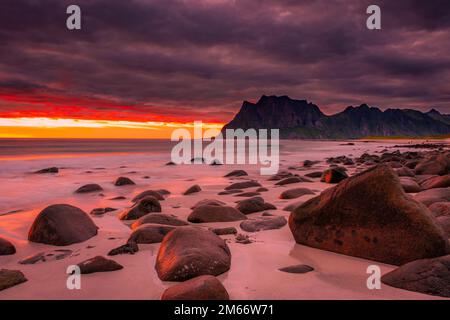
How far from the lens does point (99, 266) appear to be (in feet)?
13.8

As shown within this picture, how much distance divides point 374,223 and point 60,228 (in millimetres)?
5019

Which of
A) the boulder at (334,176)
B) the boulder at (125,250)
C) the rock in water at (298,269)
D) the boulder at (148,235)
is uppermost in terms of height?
the boulder at (334,176)

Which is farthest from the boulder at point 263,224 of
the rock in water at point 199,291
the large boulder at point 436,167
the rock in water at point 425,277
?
the large boulder at point 436,167

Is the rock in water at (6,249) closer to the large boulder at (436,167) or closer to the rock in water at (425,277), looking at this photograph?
the rock in water at (425,277)

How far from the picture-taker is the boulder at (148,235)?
5.38m

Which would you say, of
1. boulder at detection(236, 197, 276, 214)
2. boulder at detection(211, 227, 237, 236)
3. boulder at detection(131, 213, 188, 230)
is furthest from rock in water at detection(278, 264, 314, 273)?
boulder at detection(236, 197, 276, 214)

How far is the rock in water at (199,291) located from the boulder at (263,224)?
2.81 m

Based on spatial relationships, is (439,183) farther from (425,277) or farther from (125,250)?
(125,250)

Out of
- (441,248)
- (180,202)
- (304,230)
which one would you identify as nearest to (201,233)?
(304,230)

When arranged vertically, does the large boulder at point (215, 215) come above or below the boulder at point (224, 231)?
above

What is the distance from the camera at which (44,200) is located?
10.6m

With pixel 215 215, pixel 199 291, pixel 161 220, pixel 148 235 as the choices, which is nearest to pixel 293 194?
pixel 215 215

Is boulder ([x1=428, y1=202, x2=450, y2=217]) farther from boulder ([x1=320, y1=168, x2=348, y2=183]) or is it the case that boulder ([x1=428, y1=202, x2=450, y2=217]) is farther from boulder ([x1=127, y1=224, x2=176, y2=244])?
boulder ([x1=320, y1=168, x2=348, y2=183])
